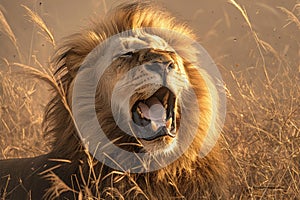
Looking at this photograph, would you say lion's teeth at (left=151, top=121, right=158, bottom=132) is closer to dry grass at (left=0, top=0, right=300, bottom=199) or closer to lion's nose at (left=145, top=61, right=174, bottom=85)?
lion's nose at (left=145, top=61, right=174, bottom=85)

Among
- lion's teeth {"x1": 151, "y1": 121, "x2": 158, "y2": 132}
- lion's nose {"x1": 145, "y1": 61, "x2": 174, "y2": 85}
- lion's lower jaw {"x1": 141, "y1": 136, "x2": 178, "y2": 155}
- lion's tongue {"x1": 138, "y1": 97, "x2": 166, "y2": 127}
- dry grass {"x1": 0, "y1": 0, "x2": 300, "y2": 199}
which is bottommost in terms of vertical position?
dry grass {"x1": 0, "y1": 0, "x2": 300, "y2": 199}

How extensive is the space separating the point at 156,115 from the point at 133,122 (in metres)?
0.14

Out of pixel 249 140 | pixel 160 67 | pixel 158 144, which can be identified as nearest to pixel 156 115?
pixel 158 144

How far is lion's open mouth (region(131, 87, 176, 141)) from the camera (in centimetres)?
404

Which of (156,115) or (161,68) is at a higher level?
(161,68)

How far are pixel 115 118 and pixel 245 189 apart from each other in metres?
0.80

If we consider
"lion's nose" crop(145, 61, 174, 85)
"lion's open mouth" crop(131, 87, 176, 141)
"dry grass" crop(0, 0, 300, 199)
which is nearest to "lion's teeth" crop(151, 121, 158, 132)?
"lion's open mouth" crop(131, 87, 176, 141)

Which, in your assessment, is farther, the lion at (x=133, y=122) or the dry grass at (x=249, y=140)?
the dry grass at (x=249, y=140)

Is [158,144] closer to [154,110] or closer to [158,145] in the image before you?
[158,145]

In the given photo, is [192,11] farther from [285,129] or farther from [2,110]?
[285,129]

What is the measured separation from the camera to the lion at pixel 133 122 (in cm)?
410

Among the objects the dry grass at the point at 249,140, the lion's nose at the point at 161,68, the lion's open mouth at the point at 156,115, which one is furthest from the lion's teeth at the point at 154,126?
the dry grass at the point at 249,140

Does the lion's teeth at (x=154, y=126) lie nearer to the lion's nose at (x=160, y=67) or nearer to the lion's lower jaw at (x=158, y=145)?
the lion's lower jaw at (x=158, y=145)

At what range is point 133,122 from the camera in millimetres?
4164
